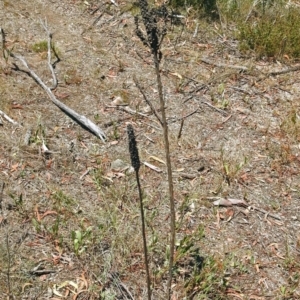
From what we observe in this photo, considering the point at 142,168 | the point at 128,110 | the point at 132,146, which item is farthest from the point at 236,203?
the point at 132,146

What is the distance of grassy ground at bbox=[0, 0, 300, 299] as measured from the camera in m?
3.36

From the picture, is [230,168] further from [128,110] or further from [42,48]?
[42,48]

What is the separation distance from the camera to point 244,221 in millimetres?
3898

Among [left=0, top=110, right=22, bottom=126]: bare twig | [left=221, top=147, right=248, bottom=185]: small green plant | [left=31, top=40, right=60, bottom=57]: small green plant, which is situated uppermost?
[left=31, top=40, right=60, bottom=57]: small green plant

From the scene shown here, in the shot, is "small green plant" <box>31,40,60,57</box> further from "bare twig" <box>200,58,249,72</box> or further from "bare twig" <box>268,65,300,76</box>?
"bare twig" <box>268,65,300,76</box>

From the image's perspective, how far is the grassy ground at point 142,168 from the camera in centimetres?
336

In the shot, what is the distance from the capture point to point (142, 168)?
4238 millimetres

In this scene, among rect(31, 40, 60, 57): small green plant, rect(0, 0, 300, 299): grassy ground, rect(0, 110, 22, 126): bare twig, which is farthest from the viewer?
rect(31, 40, 60, 57): small green plant

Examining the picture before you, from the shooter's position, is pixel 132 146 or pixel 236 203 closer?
pixel 132 146

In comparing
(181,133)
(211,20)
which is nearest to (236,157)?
(181,133)

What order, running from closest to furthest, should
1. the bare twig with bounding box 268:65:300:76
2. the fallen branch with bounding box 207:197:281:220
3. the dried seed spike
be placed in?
the dried seed spike, the fallen branch with bounding box 207:197:281:220, the bare twig with bounding box 268:65:300:76

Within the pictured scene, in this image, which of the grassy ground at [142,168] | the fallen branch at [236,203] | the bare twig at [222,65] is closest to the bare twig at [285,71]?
the grassy ground at [142,168]

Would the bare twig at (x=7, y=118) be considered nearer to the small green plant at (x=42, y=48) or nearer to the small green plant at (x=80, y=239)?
the small green plant at (x=42, y=48)

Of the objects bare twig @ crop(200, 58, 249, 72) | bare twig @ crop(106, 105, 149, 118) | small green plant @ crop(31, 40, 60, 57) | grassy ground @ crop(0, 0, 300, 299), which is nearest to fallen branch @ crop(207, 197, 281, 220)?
grassy ground @ crop(0, 0, 300, 299)
